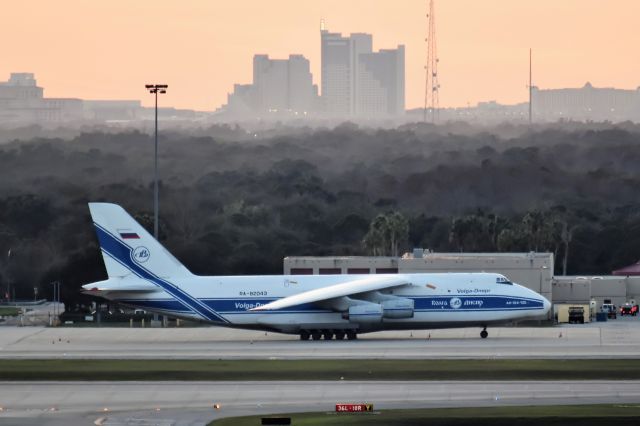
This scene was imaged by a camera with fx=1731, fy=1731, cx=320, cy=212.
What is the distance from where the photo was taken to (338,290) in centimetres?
8912

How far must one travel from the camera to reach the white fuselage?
89.1 meters

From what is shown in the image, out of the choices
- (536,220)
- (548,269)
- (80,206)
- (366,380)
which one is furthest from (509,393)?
(80,206)

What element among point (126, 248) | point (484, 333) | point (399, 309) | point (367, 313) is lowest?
point (484, 333)

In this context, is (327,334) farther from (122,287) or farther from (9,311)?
(9,311)

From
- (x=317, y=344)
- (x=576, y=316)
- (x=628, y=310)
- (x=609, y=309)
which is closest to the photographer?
(x=317, y=344)

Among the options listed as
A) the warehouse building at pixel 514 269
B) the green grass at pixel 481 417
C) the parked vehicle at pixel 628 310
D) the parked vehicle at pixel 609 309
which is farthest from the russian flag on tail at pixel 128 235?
the green grass at pixel 481 417

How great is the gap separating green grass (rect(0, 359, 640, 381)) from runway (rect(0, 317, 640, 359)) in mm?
3147

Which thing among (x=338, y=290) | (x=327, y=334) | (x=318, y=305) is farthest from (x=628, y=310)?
(x=318, y=305)

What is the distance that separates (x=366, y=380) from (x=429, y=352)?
1262 cm

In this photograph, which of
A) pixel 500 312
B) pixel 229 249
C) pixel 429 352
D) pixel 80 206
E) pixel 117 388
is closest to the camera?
pixel 117 388

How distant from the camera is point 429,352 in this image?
3194 inches

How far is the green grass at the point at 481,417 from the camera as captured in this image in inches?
2188

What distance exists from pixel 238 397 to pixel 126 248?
27546 millimetres

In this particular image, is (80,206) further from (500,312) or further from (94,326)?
(500,312)
